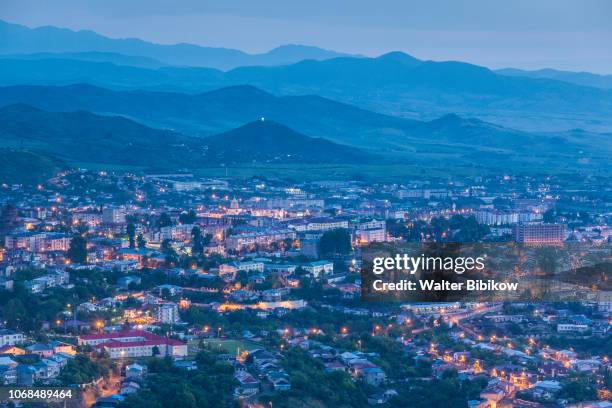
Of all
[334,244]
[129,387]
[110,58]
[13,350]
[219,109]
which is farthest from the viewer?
[110,58]

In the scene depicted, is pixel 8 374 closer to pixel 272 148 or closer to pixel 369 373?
pixel 369 373

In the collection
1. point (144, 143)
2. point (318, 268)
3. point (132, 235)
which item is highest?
point (144, 143)

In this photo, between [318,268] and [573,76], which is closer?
[318,268]

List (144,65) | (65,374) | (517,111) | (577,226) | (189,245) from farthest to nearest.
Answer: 1. (144,65)
2. (517,111)
3. (577,226)
4. (189,245)
5. (65,374)

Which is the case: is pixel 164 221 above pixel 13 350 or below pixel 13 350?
above

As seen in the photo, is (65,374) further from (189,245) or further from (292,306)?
(189,245)

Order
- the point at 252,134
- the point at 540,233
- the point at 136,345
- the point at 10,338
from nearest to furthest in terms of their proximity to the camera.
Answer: the point at 136,345, the point at 10,338, the point at 540,233, the point at 252,134

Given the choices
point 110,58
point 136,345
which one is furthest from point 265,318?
point 110,58

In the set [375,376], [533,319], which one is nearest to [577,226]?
[533,319]
